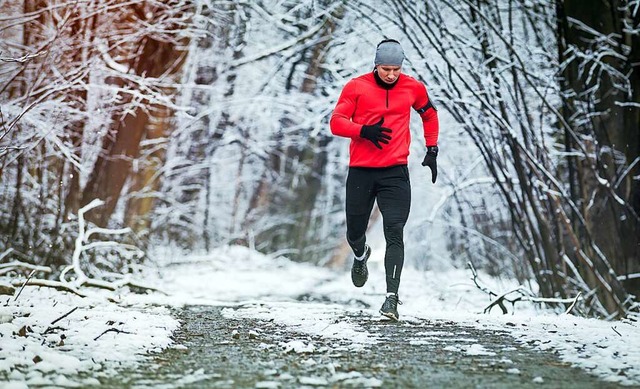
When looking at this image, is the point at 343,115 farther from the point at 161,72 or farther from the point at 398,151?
the point at 161,72

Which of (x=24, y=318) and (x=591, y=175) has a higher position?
(x=591, y=175)

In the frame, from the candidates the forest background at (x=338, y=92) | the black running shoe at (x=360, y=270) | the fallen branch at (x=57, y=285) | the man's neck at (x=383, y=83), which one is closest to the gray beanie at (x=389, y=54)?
the man's neck at (x=383, y=83)

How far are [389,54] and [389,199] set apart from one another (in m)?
0.97

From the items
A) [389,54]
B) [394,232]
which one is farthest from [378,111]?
[394,232]

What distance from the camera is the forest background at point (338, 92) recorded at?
6875mm

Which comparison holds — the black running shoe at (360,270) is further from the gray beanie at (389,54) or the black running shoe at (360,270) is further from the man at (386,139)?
the gray beanie at (389,54)

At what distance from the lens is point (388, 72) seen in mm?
5309

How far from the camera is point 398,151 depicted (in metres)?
5.41

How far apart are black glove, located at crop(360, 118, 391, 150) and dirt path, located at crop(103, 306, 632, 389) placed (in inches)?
47.2

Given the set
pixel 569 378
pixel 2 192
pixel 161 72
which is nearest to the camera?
pixel 569 378

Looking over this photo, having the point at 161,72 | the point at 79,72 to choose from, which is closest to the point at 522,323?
the point at 79,72

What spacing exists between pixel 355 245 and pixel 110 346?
259cm

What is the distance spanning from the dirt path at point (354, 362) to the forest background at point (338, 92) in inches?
93.0

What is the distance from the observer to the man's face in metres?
5.30
